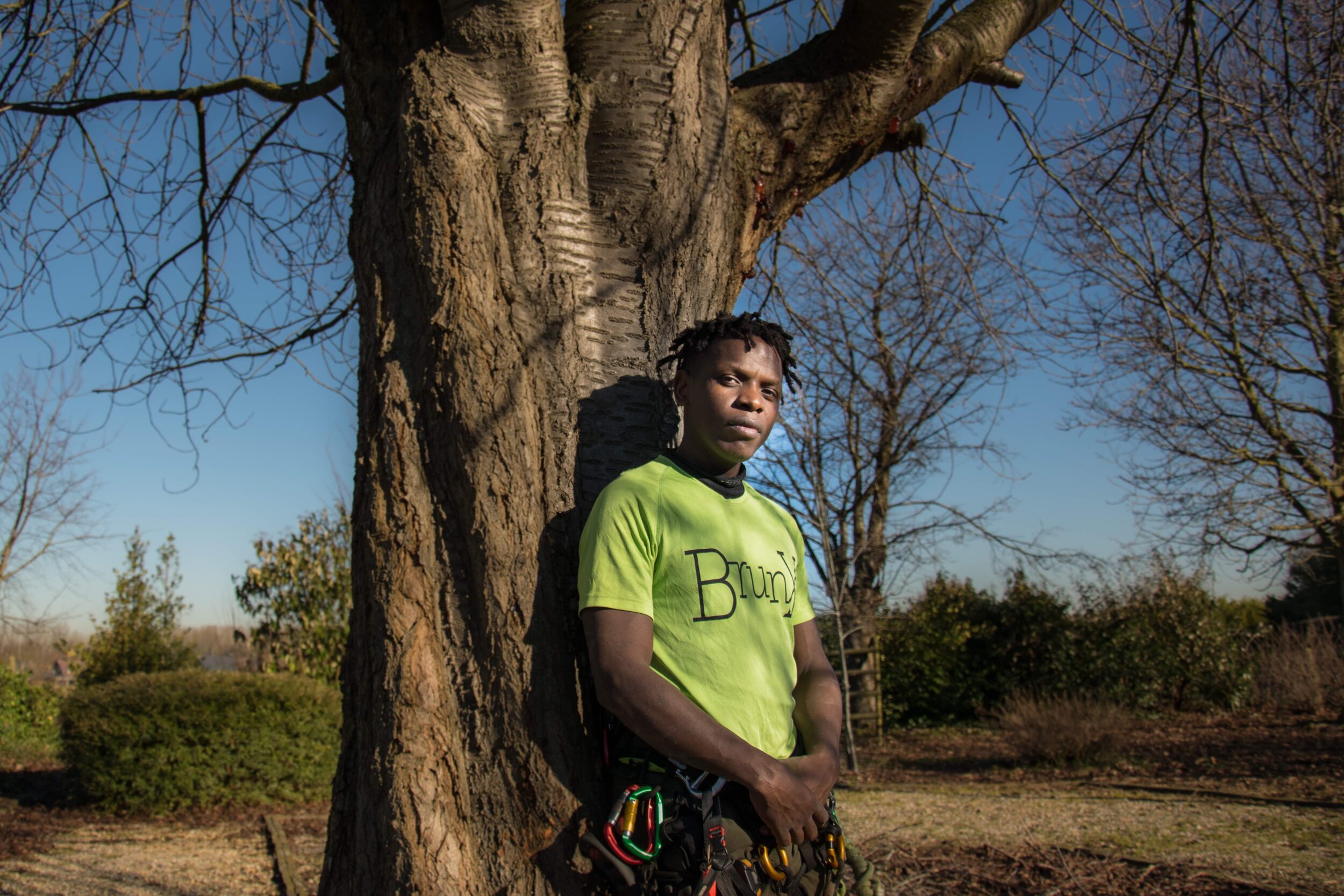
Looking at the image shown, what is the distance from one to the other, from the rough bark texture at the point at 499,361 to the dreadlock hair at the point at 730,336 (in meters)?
0.17

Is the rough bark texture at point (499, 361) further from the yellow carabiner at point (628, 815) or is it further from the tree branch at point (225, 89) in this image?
the tree branch at point (225, 89)

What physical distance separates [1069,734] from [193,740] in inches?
363

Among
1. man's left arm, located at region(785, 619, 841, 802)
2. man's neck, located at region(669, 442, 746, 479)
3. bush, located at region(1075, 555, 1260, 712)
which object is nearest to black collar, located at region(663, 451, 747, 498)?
man's neck, located at region(669, 442, 746, 479)

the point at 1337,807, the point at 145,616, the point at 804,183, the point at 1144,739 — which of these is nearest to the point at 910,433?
the point at 1144,739

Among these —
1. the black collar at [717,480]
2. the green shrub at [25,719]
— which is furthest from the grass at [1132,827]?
the green shrub at [25,719]

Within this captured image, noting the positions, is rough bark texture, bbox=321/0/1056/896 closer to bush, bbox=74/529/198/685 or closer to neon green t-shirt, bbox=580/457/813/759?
neon green t-shirt, bbox=580/457/813/759

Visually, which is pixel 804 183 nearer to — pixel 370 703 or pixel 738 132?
pixel 738 132

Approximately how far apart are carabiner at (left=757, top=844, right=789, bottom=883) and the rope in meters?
0.42

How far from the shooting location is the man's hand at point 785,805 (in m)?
1.81

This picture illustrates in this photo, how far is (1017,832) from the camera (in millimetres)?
6504

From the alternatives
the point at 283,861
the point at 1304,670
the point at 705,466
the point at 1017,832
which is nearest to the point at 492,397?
the point at 705,466

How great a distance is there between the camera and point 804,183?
3348mm

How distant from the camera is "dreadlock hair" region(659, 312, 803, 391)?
2203mm

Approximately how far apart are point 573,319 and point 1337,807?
782cm
